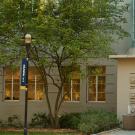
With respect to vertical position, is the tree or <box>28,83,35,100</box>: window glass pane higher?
the tree

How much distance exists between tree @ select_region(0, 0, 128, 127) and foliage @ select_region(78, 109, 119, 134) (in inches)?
113

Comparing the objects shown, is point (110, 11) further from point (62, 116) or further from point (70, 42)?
point (62, 116)

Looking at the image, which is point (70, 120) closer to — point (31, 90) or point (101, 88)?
point (101, 88)

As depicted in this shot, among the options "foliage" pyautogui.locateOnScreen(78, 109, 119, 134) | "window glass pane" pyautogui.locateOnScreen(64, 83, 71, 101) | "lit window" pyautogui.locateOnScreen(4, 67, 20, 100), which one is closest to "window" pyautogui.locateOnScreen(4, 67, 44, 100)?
"lit window" pyautogui.locateOnScreen(4, 67, 20, 100)

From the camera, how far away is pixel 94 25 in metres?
27.2

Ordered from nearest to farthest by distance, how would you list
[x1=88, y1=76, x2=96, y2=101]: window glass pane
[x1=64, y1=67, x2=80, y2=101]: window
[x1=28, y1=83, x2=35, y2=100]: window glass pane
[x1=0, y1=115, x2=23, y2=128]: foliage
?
[x1=0, y1=115, x2=23, y2=128]: foliage
[x1=88, y1=76, x2=96, y2=101]: window glass pane
[x1=64, y1=67, x2=80, y2=101]: window
[x1=28, y1=83, x2=35, y2=100]: window glass pane

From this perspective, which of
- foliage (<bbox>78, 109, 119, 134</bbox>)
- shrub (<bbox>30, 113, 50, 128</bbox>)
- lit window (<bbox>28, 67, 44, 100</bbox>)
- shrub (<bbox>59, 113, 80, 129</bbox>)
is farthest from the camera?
lit window (<bbox>28, 67, 44, 100</bbox>)

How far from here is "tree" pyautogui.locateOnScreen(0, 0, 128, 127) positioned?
25484 millimetres

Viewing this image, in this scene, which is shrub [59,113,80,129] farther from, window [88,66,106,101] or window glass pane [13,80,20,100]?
window glass pane [13,80,20,100]

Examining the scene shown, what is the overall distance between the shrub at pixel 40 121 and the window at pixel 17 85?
1637mm

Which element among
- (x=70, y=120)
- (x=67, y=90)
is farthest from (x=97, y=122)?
(x=67, y=90)

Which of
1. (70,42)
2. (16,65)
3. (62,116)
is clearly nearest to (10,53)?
(16,65)

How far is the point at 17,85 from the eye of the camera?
32.1 metres

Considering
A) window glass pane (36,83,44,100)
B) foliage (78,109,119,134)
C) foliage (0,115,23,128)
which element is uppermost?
window glass pane (36,83,44,100)
